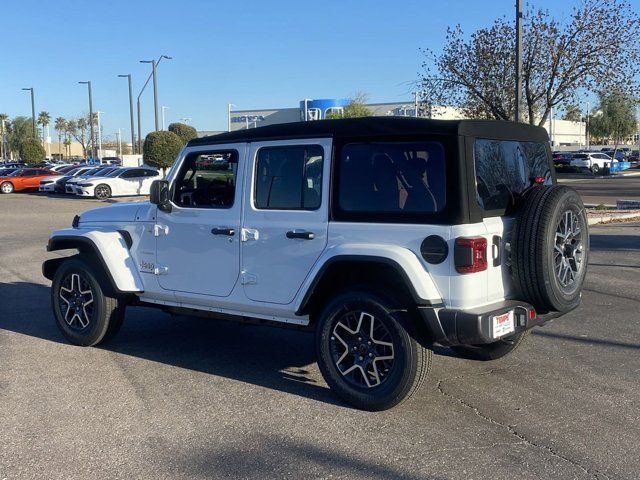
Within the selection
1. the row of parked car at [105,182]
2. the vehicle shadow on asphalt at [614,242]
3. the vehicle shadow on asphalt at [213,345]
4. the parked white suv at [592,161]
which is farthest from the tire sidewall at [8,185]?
the parked white suv at [592,161]

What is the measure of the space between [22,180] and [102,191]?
965cm

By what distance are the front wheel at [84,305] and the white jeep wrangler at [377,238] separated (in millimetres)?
807

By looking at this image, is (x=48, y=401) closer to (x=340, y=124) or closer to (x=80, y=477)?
(x=80, y=477)

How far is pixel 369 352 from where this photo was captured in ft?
16.0

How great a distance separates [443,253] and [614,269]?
289 inches

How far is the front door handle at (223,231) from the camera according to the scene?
5.49m

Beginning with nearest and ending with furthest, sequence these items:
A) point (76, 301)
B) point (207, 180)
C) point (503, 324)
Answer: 1. point (503, 324)
2. point (207, 180)
3. point (76, 301)

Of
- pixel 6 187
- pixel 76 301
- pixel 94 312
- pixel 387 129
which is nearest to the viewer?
pixel 387 129

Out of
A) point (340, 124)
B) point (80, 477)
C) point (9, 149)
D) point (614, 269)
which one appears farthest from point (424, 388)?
point (9, 149)

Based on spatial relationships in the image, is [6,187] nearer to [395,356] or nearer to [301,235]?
[301,235]

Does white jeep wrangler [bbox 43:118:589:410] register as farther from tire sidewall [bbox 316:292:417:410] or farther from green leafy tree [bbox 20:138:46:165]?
green leafy tree [bbox 20:138:46:165]

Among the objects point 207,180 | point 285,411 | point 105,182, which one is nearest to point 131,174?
point 105,182

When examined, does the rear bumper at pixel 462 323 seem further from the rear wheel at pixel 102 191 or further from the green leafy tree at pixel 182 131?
the green leafy tree at pixel 182 131

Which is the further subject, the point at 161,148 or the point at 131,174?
the point at 161,148
